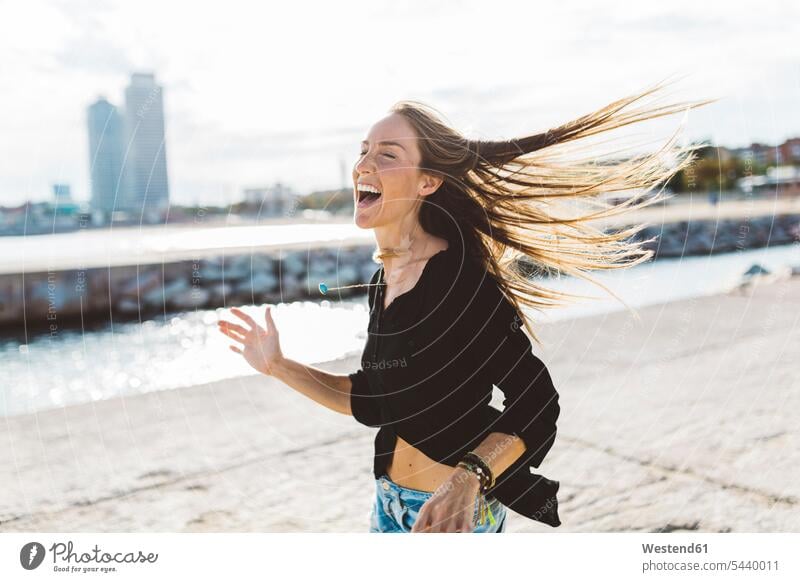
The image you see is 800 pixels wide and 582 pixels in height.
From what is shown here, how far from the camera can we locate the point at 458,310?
1.38 metres

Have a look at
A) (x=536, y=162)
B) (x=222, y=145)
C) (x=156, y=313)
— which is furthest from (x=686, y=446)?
(x=156, y=313)

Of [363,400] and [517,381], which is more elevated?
[517,381]

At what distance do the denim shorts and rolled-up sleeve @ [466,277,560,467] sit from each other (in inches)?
6.0

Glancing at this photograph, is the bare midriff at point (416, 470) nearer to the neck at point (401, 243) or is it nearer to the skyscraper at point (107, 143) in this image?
the neck at point (401, 243)

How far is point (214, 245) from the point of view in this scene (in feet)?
32.3

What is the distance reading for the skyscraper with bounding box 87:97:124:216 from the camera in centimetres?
213

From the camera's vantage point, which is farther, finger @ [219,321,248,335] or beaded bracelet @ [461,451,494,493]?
finger @ [219,321,248,335]

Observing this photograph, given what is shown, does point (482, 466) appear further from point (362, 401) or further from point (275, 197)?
point (275, 197)

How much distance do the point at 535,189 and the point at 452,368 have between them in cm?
49

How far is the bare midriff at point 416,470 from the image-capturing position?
1422 mm

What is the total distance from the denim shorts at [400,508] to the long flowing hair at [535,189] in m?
0.36

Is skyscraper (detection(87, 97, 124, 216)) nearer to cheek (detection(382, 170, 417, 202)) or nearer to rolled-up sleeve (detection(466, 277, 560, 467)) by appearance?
cheek (detection(382, 170, 417, 202))

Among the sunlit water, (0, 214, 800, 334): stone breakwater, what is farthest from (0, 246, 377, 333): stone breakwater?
the sunlit water
